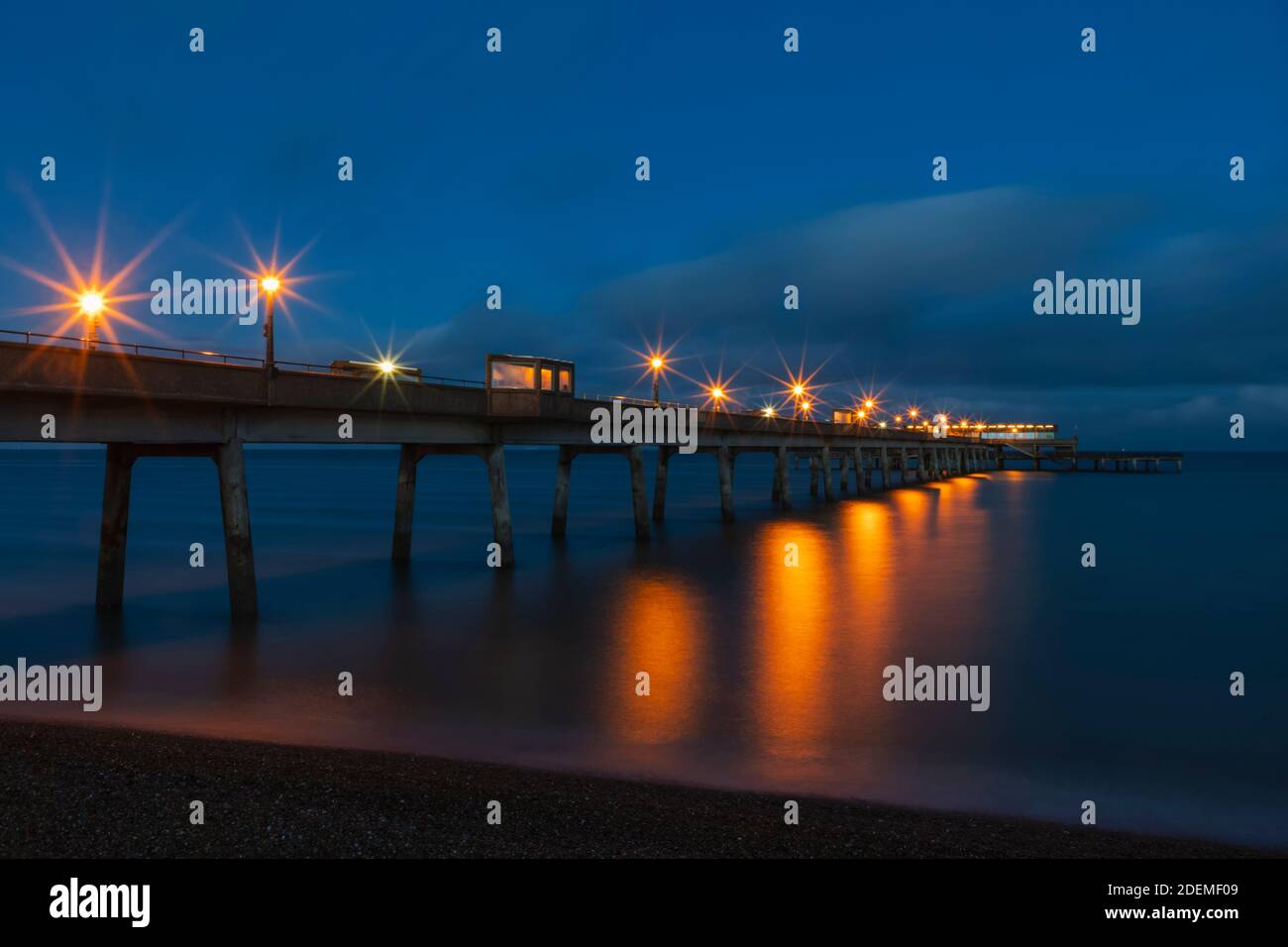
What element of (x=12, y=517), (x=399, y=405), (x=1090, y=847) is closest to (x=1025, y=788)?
(x=1090, y=847)

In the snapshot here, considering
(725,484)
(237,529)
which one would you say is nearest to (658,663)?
(237,529)

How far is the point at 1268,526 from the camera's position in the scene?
6316cm

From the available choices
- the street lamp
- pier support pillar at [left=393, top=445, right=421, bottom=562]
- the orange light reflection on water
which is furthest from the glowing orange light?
the orange light reflection on water

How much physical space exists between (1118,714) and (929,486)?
104m

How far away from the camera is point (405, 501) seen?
3456cm

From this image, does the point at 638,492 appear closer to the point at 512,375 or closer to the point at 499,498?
the point at 499,498

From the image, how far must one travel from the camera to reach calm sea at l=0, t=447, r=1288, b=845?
13523 mm

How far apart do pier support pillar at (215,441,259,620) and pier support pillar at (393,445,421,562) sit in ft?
33.0

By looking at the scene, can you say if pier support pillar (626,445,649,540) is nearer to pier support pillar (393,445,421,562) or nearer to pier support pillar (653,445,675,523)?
pier support pillar (653,445,675,523)

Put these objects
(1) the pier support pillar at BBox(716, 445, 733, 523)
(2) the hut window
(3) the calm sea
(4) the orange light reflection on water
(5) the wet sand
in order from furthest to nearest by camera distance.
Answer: (1) the pier support pillar at BBox(716, 445, 733, 523)
(2) the hut window
(4) the orange light reflection on water
(3) the calm sea
(5) the wet sand

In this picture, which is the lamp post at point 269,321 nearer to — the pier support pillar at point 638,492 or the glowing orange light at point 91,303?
the glowing orange light at point 91,303

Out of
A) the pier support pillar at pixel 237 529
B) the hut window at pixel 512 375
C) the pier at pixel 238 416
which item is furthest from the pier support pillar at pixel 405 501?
the pier support pillar at pixel 237 529

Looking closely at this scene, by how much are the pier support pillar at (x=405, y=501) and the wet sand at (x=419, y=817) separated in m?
20.8
